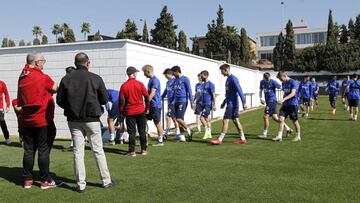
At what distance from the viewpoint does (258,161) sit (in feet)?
25.6

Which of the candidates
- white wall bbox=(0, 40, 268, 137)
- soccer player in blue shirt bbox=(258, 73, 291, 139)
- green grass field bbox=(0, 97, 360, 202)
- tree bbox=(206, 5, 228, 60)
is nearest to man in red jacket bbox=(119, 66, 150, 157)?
green grass field bbox=(0, 97, 360, 202)

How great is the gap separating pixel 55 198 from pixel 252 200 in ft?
9.03

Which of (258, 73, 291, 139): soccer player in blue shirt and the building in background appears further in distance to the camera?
the building in background

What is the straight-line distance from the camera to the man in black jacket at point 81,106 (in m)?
5.60

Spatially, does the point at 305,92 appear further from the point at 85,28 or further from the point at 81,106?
the point at 85,28

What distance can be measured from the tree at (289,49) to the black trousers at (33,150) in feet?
221

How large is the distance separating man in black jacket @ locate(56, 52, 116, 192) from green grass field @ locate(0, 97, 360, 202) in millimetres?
550

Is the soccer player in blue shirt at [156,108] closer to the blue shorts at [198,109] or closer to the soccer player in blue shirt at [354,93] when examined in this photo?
the blue shorts at [198,109]

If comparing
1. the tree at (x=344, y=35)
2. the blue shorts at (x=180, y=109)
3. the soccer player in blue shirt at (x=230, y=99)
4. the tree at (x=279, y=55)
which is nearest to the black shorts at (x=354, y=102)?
the soccer player in blue shirt at (x=230, y=99)

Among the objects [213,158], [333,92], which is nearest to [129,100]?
[213,158]

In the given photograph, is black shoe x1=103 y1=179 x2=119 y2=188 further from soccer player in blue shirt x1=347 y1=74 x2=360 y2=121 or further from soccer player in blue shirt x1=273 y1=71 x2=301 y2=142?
soccer player in blue shirt x1=347 y1=74 x2=360 y2=121

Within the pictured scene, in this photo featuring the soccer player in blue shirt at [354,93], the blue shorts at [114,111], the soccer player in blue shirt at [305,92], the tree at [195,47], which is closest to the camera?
the blue shorts at [114,111]

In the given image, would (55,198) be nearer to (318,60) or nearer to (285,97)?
(285,97)

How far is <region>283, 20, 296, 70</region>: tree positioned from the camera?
2741 inches
